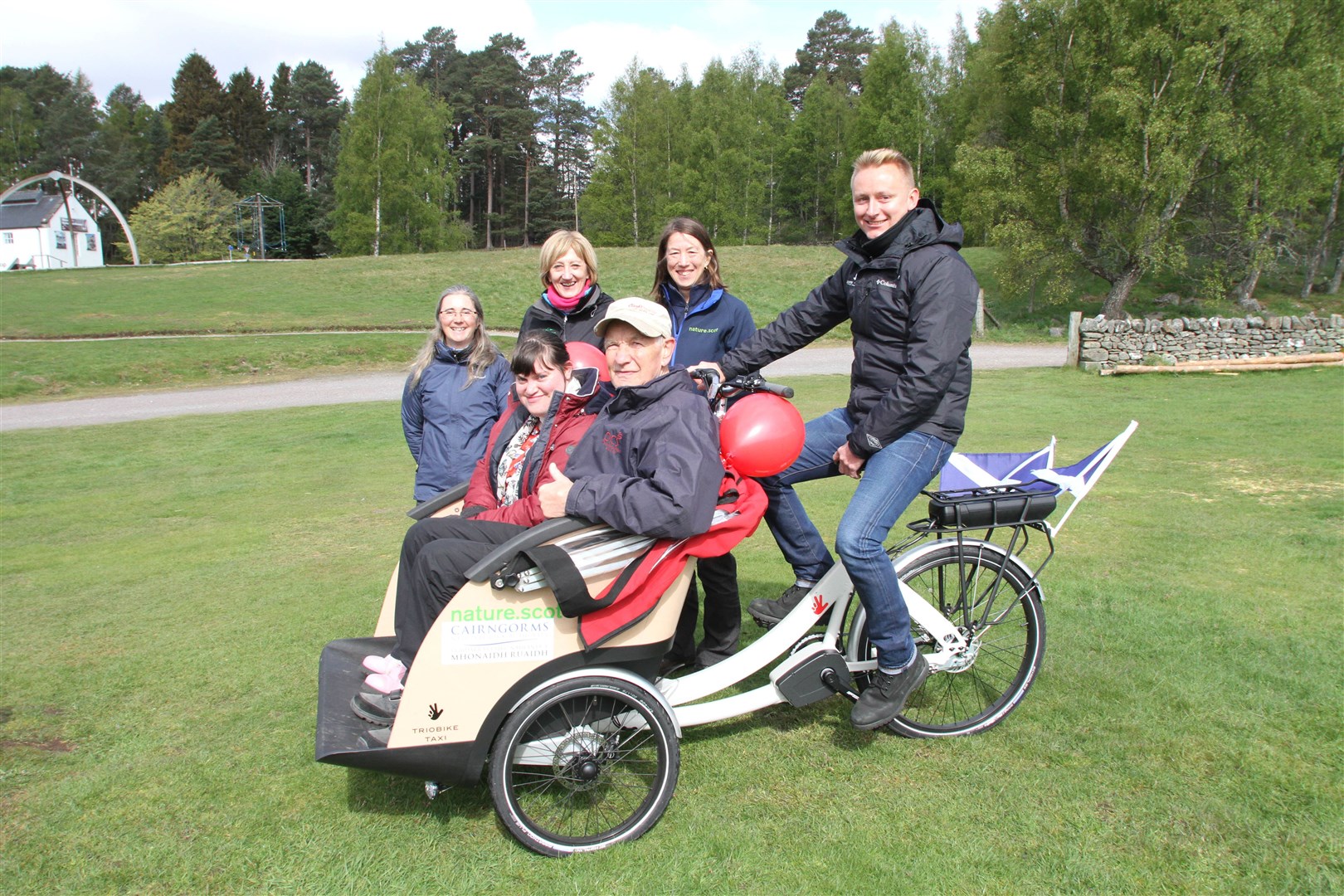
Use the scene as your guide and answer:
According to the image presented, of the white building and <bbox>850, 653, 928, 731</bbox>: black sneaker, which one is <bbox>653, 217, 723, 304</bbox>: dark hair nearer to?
<bbox>850, 653, 928, 731</bbox>: black sneaker

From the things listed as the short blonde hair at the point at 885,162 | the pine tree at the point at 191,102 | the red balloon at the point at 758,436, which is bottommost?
the red balloon at the point at 758,436

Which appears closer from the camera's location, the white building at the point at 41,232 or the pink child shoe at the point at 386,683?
the pink child shoe at the point at 386,683

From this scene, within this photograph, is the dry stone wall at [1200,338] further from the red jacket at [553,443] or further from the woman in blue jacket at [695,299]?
the red jacket at [553,443]

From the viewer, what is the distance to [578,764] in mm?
3102

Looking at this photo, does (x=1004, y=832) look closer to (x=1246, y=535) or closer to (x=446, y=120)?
(x=1246, y=535)

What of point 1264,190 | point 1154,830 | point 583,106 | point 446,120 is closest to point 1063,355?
point 1264,190

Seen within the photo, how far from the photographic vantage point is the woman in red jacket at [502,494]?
304cm

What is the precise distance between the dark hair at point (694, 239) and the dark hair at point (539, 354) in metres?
1.12

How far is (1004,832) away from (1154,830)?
494 millimetres

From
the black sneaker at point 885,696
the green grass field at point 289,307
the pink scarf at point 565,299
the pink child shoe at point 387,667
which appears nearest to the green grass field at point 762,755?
the black sneaker at point 885,696

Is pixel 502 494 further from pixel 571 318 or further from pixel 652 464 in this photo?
pixel 571 318

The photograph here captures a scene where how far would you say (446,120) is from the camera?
61.0 metres

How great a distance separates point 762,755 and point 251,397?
54.7 feet

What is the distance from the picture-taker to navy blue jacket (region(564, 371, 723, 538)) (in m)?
2.92
